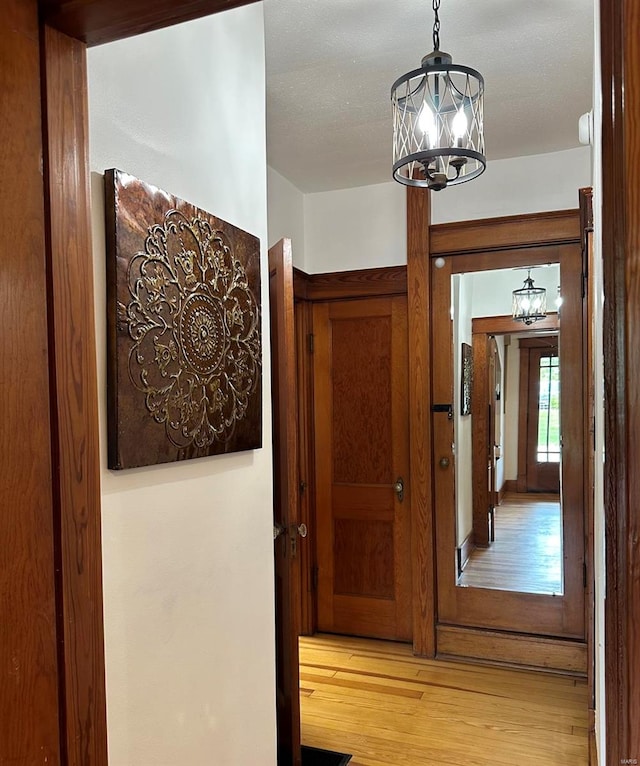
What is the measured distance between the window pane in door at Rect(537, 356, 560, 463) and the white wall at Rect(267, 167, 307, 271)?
1.56m

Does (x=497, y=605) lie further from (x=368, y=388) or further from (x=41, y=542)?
(x=41, y=542)

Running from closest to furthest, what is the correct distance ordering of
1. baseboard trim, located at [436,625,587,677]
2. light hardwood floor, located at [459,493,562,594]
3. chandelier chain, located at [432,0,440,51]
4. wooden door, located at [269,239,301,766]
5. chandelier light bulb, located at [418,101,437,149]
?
chandelier light bulb, located at [418,101,437,149], chandelier chain, located at [432,0,440,51], wooden door, located at [269,239,301,766], baseboard trim, located at [436,625,587,677], light hardwood floor, located at [459,493,562,594]

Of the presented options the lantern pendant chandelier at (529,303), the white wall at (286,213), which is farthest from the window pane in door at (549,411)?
the white wall at (286,213)

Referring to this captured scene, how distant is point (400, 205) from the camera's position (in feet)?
11.9

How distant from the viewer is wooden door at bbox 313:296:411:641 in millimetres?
3660

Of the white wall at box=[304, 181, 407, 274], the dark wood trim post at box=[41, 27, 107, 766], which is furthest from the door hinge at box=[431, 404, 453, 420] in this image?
the dark wood trim post at box=[41, 27, 107, 766]

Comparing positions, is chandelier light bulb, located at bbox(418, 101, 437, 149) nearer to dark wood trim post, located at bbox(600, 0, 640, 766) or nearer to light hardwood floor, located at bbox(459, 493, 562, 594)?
dark wood trim post, located at bbox(600, 0, 640, 766)

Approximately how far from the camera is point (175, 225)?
4.61 ft

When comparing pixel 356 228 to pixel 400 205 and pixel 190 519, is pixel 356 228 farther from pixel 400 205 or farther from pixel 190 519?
pixel 190 519

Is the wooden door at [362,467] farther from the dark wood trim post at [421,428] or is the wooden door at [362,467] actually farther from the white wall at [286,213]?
the white wall at [286,213]

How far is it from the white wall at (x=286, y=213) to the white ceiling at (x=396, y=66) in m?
0.18

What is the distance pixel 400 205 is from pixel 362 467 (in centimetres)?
158

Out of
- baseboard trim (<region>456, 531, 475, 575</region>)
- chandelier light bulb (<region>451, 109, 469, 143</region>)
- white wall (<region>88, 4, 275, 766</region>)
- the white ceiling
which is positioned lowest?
baseboard trim (<region>456, 531, 475, 575</region>)

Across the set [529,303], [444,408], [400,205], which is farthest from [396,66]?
[444,408]
